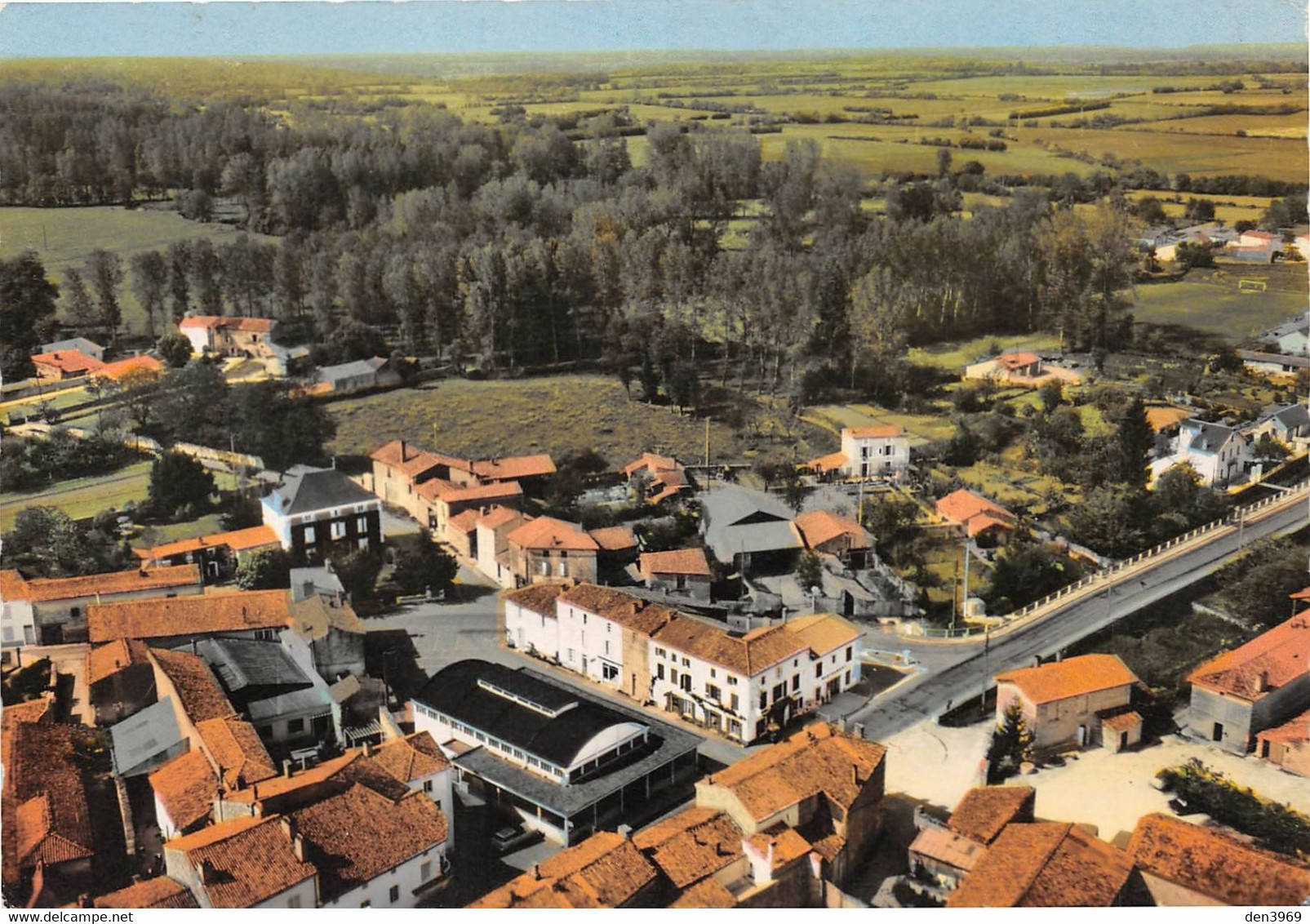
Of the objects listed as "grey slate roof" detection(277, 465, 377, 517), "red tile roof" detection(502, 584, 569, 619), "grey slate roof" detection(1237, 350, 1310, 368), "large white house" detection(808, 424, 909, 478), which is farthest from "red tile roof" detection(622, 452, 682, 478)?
"grey slate roof" detection(1237, 350, 1310, 368)

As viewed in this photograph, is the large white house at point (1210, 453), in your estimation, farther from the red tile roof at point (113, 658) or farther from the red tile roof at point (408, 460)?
the red tile roof at point (113, 658)

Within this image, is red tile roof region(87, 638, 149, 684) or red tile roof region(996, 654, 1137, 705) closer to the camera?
red tile roof region(996, 654, 1137, 705)

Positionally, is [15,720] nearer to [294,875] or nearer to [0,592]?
[0,592]

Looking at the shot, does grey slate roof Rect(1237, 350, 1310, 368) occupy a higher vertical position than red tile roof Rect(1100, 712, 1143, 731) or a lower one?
higher

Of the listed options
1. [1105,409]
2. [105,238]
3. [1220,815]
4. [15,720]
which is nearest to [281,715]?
[15,720]

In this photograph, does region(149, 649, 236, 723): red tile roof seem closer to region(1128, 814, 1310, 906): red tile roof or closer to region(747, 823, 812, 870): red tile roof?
region(747, 823, 812, 870): red tile roof
